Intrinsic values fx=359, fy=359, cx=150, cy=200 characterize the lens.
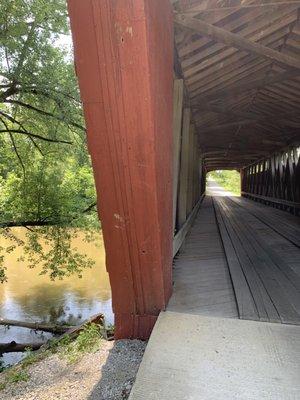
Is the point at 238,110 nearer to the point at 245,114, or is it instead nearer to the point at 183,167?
the point at 245,114

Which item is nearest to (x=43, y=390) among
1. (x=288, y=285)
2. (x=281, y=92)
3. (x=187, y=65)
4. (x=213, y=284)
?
(x=213, y=284)

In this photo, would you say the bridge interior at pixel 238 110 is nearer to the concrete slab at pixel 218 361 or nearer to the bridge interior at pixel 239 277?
the bridge interior at pixel 239 277

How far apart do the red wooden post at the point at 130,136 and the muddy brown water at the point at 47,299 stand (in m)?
7.54

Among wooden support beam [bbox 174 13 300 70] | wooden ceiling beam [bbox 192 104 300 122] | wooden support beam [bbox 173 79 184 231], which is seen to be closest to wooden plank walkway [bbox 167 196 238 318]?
wooden support beam [bbox 173 79 184 231]

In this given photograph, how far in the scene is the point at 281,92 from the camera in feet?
21.8

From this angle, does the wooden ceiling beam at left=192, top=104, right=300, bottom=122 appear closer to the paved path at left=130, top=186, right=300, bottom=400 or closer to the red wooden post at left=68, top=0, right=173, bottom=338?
the red wooden post at left=68, top=0, right=173, bottom=338

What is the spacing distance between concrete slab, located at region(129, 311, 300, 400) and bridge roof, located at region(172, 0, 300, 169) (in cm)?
276

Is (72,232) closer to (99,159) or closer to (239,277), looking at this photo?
(239,277)

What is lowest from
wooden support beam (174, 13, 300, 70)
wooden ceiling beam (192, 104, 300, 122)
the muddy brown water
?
the muddy brown water

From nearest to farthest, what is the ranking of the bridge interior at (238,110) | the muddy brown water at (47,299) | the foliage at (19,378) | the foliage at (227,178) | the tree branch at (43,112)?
1. the foliage at (19,378)
2. the bridge interior at (238,110)
3. the tree branch at (43,112)
4. the muddy brown water at (47,299)
5. the foliage at (227,178)

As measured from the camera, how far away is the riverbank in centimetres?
223

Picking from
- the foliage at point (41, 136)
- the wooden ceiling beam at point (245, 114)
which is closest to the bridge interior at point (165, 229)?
the wooden ceiling beam at point (245, 114)

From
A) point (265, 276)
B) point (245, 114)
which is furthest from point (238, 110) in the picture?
point (265, 276)

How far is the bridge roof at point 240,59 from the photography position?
355 centimetres
